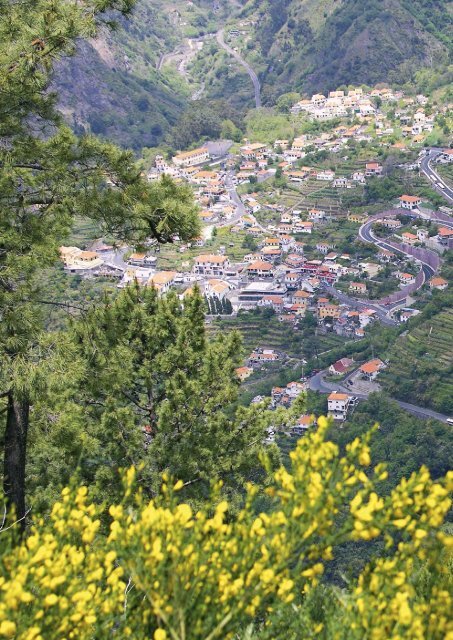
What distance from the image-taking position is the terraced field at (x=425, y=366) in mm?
20656

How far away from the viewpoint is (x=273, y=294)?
28.2m

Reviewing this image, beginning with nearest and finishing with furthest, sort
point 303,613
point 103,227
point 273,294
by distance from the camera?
point 303,613 → point 103,227 → point 273,294

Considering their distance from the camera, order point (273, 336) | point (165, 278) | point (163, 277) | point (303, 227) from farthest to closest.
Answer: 1. point (303, 227)
2. point (163, 277)
3. point (165, 278)
4. point (273, 336)

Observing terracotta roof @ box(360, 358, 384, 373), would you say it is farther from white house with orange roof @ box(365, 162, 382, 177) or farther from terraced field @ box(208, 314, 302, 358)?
white house with orange roof @ box(365, 162, 382, 177)

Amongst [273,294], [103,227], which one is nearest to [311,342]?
[273,294]

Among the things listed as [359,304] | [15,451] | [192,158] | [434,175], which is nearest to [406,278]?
[359,304]

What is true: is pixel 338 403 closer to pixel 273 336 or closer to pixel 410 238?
pixel 273 336

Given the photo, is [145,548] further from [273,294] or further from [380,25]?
[380,25]

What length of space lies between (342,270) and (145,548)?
2812cm

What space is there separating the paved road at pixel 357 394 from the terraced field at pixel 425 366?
0.18 metres

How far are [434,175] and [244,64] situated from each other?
27302 millimetres

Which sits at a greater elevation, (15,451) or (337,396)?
(15,451)

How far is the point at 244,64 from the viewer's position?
59531mm

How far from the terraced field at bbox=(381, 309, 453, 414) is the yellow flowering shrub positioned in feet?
62.3
